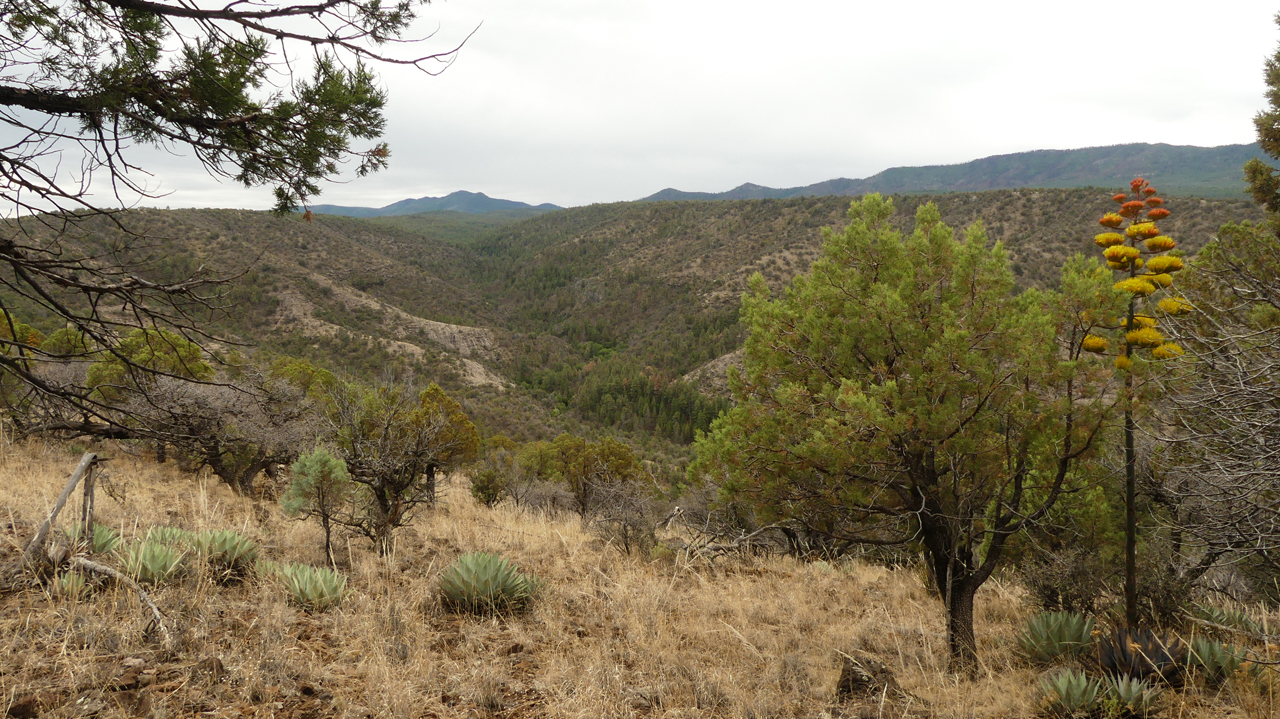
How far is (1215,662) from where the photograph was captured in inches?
145

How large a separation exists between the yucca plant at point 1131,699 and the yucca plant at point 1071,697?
0.21 feet

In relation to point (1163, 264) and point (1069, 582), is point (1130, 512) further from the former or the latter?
point (1163, 264)

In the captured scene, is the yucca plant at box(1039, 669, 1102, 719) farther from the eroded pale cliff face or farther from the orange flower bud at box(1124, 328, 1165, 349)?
the eroded pale cliff face

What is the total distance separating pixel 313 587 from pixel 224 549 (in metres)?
1.12

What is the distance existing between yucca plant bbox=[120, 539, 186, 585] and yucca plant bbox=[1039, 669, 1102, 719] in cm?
593

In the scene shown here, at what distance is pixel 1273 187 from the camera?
856 centimetres

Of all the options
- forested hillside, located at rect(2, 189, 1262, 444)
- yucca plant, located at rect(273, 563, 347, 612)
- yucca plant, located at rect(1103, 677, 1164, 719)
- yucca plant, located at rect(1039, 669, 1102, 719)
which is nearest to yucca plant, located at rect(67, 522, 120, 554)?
yucca plant, located at rect(273, 563, 347, 612)

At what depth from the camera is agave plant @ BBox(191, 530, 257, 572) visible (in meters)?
4.82

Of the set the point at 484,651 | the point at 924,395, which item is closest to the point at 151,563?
the point at 484,651

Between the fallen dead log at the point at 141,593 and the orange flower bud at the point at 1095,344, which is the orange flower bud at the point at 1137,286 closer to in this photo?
the orange flower bud at the point at 1095,344

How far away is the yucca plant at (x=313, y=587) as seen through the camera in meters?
→ 4.40

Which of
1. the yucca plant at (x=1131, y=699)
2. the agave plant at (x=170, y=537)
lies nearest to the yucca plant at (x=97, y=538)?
the agave plant at (x=170, y=537)

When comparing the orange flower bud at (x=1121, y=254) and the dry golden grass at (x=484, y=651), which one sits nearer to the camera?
the dry golden grass at (x=484, y=651)

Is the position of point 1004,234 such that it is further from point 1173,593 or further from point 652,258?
point 1173,593
